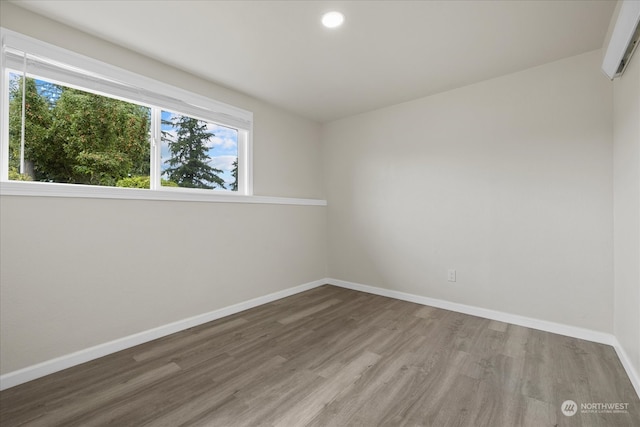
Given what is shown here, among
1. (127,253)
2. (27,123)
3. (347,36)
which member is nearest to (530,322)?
(347,36)

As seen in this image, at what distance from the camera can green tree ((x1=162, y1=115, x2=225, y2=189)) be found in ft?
8.69

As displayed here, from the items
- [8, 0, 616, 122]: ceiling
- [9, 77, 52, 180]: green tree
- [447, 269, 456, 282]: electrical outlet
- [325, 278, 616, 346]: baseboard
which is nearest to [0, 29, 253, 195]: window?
[9, 77, 52, 180]: green tree

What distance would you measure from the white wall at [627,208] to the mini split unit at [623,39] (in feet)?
0.20

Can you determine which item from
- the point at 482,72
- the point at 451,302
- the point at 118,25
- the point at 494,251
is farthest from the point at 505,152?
the point at 118,25

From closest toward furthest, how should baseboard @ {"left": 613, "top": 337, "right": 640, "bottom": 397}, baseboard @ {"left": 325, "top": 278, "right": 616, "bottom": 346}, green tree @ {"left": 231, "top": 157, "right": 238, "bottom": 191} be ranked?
baseboard @ {"left": 613, "top": 337, "right": 640, "bottom": 397}
baseboard @ {"left": 325, "top": 278, "right": 616, "bottom": 346}
green tree @ {"left": 231, "top": 157, "right": 238, "bottom": 191}

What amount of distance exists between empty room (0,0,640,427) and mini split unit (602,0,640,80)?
1cm

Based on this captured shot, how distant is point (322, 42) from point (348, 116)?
5.67 feet

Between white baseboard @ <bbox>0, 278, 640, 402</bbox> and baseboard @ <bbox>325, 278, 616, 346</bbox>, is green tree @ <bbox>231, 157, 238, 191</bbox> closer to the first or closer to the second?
white baseboard @ <bbox>0, 278, 640, 402</bbox>

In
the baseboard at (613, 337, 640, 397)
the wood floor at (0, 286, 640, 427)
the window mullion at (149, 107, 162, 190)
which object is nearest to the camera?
the wood floor at (0, 286, 640, 427)

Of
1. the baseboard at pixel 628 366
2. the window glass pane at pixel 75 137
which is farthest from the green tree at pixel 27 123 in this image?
the baseboard at pixel 628 366

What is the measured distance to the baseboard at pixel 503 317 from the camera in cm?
229

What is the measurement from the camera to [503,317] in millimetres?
2709
